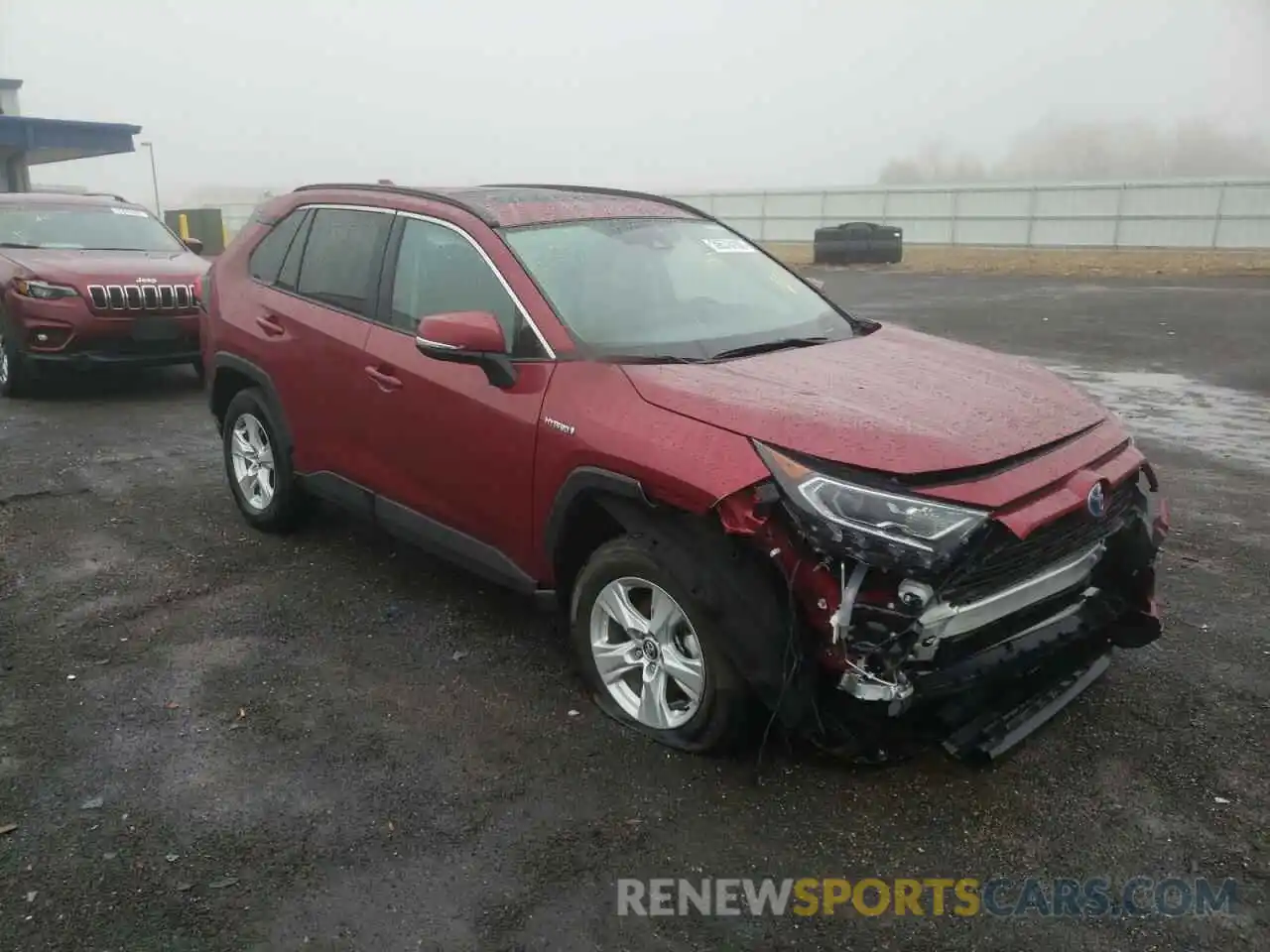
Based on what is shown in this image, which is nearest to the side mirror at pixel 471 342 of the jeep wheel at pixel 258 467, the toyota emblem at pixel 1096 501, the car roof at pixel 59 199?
the jeep wheel at pixel 258 467

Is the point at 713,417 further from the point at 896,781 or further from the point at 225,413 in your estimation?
the point at 225,413

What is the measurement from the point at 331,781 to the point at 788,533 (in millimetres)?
1709

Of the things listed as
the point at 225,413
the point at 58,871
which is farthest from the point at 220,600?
the point at 58,871

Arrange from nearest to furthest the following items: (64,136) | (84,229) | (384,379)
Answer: (384,379) → (84,229) → (64,136)

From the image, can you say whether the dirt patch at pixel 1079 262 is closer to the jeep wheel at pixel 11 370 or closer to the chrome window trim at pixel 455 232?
the jeep wheel at pixel 11 370

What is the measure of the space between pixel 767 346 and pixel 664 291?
1.71 feet

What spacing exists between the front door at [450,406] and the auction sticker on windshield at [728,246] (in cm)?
116

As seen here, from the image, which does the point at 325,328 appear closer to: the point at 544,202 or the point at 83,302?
the point at 544,202

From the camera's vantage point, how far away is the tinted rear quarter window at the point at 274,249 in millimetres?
5129

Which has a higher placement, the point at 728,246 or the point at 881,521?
the point at 728,246

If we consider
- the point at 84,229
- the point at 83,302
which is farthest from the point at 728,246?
the point at 84,229

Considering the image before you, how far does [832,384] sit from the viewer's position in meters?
3.38

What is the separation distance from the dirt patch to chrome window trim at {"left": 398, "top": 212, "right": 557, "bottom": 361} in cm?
2159

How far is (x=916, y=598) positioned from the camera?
2.73 m
